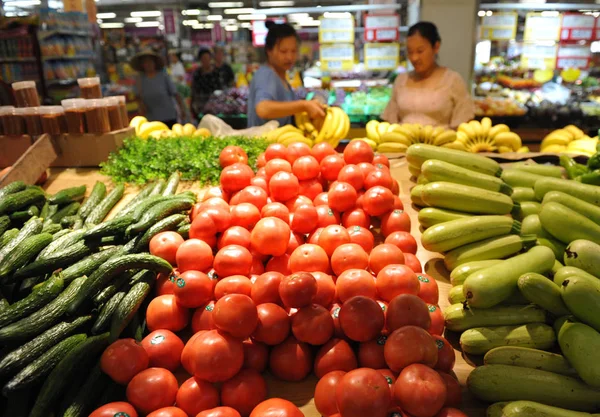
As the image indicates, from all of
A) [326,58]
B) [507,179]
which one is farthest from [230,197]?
[326,58]

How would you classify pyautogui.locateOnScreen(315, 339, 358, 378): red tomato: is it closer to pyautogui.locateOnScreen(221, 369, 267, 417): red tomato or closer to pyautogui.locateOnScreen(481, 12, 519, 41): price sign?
pyautogui.locateOnScreen(221, 369, 267, 417): red tomato

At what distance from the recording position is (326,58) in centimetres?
778

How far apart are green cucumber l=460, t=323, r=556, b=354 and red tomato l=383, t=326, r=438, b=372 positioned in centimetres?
39

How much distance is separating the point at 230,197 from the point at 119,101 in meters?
1.89

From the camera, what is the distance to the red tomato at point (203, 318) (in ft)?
5.39

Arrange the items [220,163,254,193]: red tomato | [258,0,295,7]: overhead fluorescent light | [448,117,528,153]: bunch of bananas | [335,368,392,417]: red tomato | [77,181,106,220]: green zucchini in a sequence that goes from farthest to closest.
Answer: [258,0,295,7]: overhead fluorescent light < [448,117,528,153]: bunch of bananas < [77,181,106,220]: green zucchini < [220,163,254,193]: red tomato < [335,368,392,417]: red tomato

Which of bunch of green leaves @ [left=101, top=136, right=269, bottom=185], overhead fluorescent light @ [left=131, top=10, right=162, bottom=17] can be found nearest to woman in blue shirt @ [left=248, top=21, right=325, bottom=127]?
bunch of green leaves @ [left=101, top=136, right=269, bottom=185]

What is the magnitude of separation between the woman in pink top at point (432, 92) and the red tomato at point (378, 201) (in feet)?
9.65

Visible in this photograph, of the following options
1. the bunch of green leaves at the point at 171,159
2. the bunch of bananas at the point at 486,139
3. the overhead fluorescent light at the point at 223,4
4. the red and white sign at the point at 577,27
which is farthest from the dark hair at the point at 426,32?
the overhead fluorescent light at the point at 223,4

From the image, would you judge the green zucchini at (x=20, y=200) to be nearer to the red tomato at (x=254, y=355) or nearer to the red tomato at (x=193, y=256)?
the red tomato at (x=193, y=256)

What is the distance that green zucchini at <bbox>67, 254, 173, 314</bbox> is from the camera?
1.69 metres

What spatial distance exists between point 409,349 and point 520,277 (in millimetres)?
650

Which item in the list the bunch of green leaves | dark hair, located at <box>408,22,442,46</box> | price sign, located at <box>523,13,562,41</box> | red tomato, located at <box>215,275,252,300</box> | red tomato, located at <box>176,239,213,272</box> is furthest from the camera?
price sign, located at <box>523,13,562,41</box>

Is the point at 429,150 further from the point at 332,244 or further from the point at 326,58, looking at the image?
the point at 326,58
